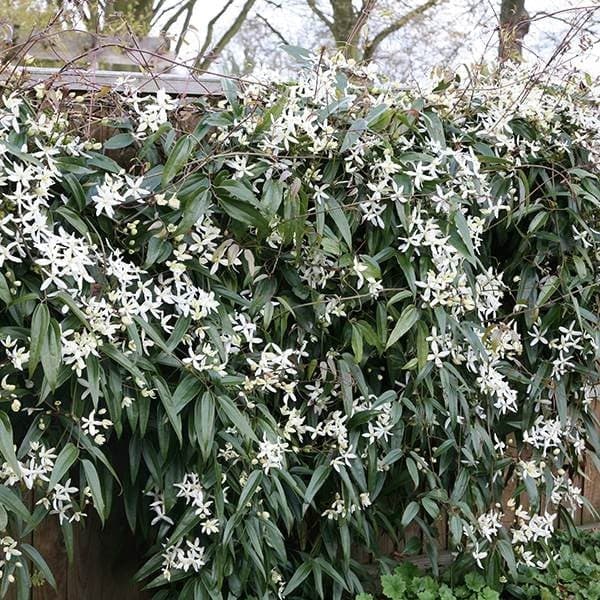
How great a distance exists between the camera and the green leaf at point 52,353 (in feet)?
4.70

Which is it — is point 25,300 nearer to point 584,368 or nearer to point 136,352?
point 136,352

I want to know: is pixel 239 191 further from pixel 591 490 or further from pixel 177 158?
pixel 591 490

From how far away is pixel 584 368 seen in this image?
2277 mm

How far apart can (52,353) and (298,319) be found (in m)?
0.68

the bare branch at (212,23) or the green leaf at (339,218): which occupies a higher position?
the bare branch at (212,23)

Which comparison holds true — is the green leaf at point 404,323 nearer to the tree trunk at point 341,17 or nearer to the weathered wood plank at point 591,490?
the weathered wood plank at point 591,490

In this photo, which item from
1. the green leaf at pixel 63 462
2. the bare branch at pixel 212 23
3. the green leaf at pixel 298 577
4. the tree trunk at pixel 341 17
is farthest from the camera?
the tree trunk at pixel 341 17

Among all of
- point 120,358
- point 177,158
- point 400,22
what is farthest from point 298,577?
point 400,22

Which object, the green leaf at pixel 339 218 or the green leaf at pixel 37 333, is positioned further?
the green leaf at pixel 339 218

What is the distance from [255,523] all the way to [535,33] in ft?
17.9

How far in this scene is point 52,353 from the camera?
4.75 feet

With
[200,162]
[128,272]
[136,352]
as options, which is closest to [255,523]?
[136,352]

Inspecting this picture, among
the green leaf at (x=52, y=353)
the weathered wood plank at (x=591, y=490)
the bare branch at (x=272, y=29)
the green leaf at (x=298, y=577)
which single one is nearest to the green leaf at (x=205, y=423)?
the green leaf at (x=52, y=353)

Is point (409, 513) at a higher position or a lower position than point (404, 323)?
lower
